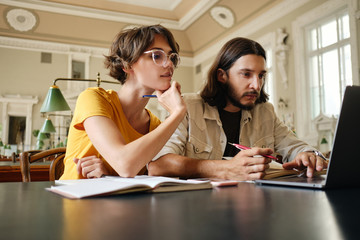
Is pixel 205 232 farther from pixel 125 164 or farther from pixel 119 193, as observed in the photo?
pixel 125 164

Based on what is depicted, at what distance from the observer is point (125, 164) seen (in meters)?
1.17

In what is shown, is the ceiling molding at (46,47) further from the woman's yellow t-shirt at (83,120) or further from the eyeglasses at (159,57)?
the eyeglasses at (159,57)

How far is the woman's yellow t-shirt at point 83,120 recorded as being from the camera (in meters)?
1.49

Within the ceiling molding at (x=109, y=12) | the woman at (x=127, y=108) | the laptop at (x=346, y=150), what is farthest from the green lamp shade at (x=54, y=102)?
the ceiling molding at (x=109, y=12)

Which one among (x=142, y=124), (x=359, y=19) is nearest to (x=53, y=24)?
(x=359, y=19)

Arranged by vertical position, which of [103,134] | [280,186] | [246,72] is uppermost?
[246,72]

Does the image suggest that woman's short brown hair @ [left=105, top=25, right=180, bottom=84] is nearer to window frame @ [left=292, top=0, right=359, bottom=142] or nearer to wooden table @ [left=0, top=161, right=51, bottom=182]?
wooden table @ [left=0, top=161, right=51, bottom=182]

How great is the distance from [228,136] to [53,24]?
9563 mm

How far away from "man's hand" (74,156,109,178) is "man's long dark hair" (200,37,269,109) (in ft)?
2.61

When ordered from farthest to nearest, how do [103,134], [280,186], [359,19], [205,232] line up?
[359,19]
[103,134]
[280,186]
[205,232]

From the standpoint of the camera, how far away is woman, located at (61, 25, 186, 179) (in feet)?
4.23

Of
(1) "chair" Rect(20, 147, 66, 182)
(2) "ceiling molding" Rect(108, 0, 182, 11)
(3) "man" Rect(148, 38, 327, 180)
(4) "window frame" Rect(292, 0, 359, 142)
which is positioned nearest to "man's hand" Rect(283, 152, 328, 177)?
(3) "man" Rect(148, 38, 327, 180)

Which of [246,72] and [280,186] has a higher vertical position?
[246,72]

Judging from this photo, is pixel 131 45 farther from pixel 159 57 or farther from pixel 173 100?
pixel 173 100
